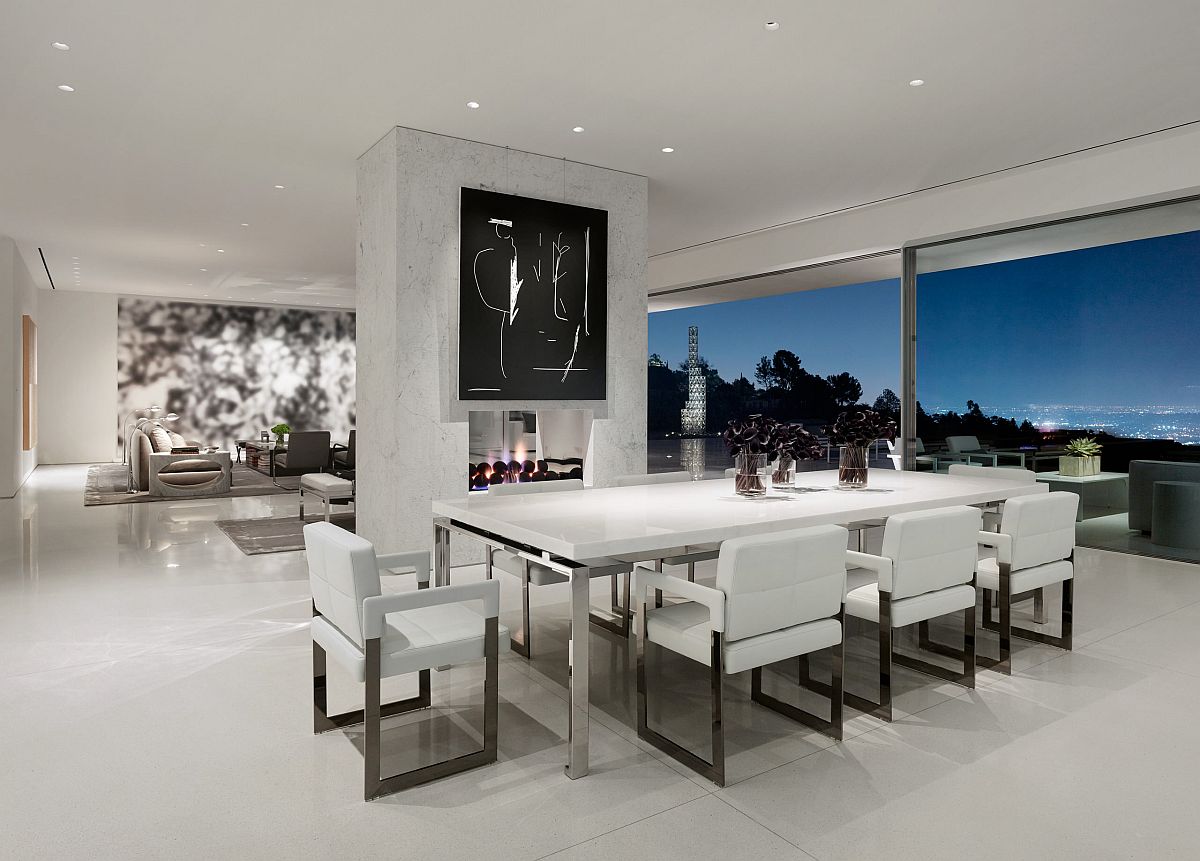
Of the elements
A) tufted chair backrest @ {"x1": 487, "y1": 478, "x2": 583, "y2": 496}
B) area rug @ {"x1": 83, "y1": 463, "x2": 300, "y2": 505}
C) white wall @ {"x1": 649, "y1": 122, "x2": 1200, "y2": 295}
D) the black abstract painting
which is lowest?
area rug @ {"x1": 83, "y1": 463, "x2": 300, "y2": 505}

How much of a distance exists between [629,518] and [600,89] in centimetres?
276

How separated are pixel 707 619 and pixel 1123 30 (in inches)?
139

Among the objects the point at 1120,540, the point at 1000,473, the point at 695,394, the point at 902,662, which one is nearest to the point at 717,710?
the point at 902,662

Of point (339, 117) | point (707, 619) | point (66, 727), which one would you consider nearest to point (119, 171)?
point (339, 117)

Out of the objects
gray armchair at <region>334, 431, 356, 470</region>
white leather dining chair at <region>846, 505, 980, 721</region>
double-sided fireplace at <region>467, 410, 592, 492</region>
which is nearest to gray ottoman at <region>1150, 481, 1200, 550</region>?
white leather dining chair at <region>846, 505, 980, 721</region>

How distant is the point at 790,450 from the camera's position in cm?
386

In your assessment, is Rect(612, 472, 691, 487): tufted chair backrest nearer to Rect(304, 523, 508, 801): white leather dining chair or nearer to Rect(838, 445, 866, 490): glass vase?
Rect(838, 445, 866, 490): glass vase

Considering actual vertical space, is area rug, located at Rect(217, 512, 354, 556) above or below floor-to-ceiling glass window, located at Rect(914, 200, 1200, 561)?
below

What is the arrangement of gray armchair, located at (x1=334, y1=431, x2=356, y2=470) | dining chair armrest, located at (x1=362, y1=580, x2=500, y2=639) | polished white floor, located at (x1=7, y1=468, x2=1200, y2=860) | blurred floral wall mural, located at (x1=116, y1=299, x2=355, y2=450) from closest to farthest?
polished white floor, located at (x1=7, y1=468, x2=1200, y2=860) < dining chair armrest, located at (x1=362, y1=580, x2=500, y2=639) < gray armchair, located at (x1=334, y1=431, x2=356, y2=470) < blurred floral wall mural, located at (x1=116, y1=299, x2=355, y2=450)

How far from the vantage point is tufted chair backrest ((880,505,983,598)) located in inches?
116

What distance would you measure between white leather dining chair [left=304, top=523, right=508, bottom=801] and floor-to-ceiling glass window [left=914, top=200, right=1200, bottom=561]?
18.2 feet

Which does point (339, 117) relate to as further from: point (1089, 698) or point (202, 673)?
point (1089, 698)

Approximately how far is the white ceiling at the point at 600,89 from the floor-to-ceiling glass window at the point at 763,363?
5.20 m

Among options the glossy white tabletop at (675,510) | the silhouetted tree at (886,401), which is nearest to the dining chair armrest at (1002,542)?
the glossy white tabletop at (675,510)
